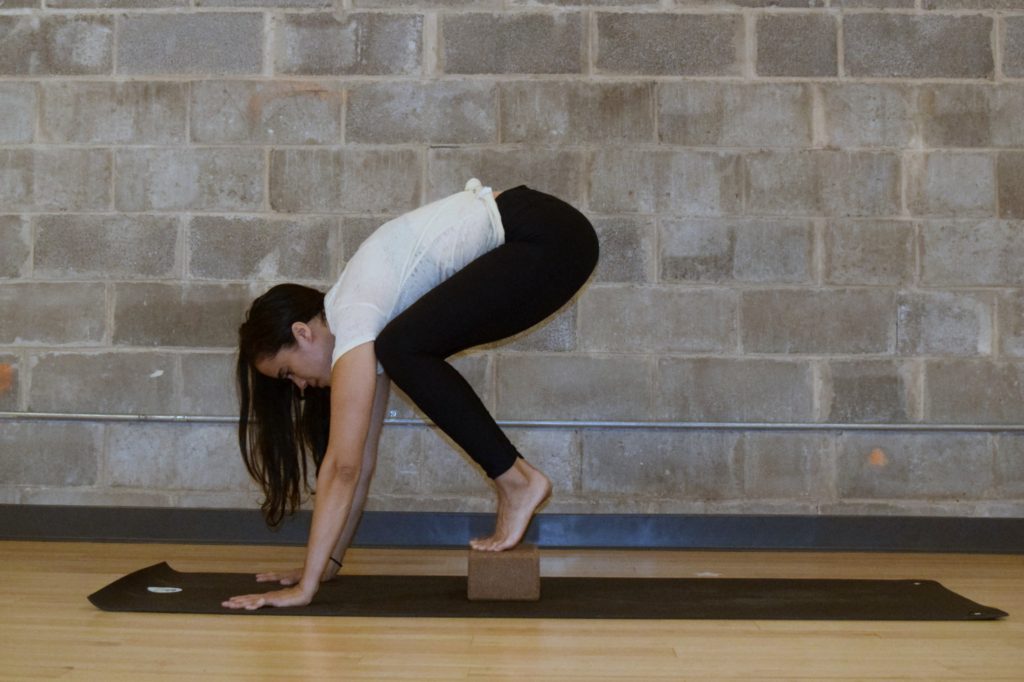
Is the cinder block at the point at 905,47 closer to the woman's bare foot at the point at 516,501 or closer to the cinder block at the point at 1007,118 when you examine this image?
the cinder block at the point at 1007,118

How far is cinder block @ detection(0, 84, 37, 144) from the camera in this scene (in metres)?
4.17

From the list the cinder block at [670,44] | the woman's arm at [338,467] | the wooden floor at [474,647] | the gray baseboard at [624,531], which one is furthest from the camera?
the cinder block at [670,44]

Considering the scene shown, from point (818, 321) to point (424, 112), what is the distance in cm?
163

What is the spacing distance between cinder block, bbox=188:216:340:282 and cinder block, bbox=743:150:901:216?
158 cm

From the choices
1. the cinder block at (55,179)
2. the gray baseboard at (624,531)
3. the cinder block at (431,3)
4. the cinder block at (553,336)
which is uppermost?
the cinder block at (431,3)

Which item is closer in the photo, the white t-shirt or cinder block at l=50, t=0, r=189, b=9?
the white t-shirt

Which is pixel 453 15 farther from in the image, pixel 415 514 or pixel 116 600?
pixel 116 600

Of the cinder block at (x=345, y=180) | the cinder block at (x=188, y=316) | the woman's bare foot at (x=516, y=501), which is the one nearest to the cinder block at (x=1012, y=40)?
the cinder block at (x=345, y=180)

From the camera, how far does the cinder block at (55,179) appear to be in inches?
163

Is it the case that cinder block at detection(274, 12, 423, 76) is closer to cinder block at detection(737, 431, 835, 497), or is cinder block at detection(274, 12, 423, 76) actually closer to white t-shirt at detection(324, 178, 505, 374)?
white t-shirt at detection(324, 178, 505, 374)

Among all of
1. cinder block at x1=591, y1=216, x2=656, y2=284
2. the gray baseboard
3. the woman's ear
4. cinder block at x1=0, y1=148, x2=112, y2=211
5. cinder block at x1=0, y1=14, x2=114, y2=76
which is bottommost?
the gray baseboard

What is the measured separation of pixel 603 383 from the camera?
4035 mm

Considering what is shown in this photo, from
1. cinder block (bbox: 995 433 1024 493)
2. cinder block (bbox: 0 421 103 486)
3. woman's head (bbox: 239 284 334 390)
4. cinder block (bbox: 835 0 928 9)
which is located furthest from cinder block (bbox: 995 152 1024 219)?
cinder block (bbox: 0 421 103 486)

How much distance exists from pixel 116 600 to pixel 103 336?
5.65 feet
